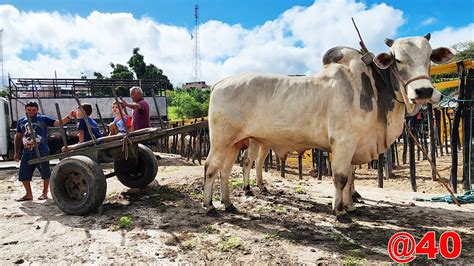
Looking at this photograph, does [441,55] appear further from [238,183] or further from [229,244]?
[238,183]

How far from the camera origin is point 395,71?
15.9 feet

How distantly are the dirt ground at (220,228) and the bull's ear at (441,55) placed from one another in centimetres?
213

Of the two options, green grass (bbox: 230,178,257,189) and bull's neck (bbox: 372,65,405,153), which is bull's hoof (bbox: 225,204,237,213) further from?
bull's neck (bbox: 372,65,405,153)

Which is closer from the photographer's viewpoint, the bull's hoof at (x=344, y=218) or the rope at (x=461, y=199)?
the bull's hoof at (x=344, y=218)

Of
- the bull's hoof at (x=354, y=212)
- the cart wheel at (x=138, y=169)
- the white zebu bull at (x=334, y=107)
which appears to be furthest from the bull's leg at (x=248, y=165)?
the bull's hoof at (x=354, y=212)

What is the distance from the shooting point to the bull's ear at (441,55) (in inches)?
188

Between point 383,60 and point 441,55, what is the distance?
2.50ft

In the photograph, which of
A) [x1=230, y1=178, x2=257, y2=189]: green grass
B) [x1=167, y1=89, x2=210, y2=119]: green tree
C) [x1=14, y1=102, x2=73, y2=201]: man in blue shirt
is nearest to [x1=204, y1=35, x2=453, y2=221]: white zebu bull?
[x1=230, y1=178, x2=257, y2=189]: green grass

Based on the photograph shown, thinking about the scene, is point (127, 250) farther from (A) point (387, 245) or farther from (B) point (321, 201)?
(B) point (321, 201)

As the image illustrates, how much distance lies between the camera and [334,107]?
5020mm

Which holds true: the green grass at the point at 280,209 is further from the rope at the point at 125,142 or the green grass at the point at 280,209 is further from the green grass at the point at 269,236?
the rope at the point at 125,142

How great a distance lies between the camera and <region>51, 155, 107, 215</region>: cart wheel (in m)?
5.53

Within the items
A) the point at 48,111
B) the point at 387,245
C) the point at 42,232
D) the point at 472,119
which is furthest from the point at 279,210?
the point at 48,111

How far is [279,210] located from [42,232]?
10.9 ft
